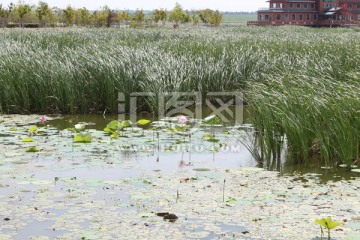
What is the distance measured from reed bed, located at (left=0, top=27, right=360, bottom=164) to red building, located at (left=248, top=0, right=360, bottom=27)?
220 ft

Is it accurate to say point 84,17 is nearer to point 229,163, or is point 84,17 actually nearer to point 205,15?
point 205,15

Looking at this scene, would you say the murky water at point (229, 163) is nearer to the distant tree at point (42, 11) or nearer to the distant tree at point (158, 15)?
the distant tree at point (42, 11)

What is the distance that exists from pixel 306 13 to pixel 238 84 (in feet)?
236

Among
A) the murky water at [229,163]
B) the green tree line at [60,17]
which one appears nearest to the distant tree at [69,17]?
the green tree line at [60,17]

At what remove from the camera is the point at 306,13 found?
8175 centimetres

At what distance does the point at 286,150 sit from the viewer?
7449 millimetres

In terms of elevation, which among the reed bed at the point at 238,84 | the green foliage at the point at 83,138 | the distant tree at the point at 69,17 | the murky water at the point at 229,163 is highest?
the distant tree at the point at 69,17

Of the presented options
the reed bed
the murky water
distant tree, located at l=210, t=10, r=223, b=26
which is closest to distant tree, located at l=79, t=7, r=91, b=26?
distant tree, located at l=210, t=10, r=223, b=26

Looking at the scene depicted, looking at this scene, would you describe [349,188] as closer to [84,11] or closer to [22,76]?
[22,76]

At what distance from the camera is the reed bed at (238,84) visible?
7059mm

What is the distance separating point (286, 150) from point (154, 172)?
171 cm

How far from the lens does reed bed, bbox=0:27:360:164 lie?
706 cm

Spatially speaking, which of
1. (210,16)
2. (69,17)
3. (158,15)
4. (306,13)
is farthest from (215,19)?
(69,17)

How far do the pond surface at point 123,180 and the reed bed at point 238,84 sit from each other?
1.31 feet
